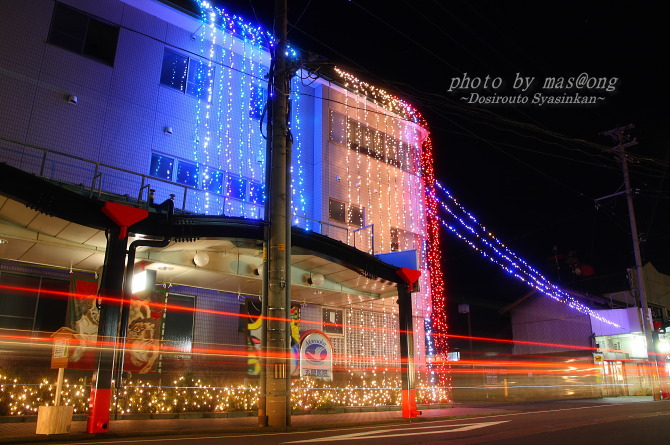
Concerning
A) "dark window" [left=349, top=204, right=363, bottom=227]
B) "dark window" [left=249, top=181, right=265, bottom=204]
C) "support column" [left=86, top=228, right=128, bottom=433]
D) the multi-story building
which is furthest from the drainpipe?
"dark window" [left=349, top=204, right=363, bottom=227]

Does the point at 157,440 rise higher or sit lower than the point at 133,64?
lower

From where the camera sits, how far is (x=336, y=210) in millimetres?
19797

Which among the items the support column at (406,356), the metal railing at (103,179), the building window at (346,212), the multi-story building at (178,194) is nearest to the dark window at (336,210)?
the building window at (346,212)

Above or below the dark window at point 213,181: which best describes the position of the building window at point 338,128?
above

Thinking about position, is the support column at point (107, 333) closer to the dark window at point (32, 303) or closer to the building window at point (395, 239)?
the dark window at point (32, 303)

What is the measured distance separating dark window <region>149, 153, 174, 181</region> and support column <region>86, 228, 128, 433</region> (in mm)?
6123

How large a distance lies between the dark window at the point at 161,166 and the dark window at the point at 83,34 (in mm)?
3126

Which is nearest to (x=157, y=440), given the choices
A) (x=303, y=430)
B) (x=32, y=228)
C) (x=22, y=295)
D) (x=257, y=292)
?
(x=303, y=430)

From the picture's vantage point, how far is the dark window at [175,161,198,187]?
16031 mm

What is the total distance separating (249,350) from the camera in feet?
51.5

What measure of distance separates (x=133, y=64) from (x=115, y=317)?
967cm

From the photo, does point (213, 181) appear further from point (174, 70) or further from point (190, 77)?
point (174, 70)

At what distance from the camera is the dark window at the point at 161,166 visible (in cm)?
1546

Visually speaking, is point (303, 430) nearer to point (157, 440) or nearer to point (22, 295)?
point (157, 440)
